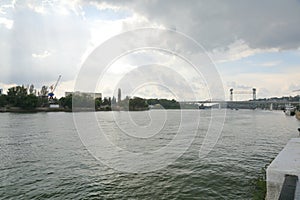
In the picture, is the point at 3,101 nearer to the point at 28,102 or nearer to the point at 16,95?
the point at 16,95

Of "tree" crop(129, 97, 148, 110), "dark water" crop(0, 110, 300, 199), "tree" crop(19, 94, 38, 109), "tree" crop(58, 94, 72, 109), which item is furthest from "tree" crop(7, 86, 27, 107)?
"dark water" crop(0, 110, 300, 199)

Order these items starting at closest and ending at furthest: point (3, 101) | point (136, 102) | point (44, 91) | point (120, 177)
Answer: point (120, 177) < point (136, 102) < point (3, 101) < point (44, 91)

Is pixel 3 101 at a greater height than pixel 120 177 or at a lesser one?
greater

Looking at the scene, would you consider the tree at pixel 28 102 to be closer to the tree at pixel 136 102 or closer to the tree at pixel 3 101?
the tree at pixel 3 101

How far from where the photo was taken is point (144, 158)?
15.2 metres

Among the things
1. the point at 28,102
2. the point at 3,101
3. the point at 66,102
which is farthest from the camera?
the point at 66,102

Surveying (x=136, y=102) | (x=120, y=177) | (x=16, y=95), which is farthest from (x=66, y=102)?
(x=120, y=177)

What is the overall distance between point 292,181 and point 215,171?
880 cm

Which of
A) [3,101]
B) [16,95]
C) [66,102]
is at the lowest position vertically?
[66,102]

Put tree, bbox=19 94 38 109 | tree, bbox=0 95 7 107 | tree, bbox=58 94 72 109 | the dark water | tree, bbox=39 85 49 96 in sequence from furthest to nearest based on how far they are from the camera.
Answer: tree, bbox=39 85 49 96
tree, bbox=58 94 72 109
tree, bbox=0 95 7 107
tree, bbox=19 94 38 109
the dark water

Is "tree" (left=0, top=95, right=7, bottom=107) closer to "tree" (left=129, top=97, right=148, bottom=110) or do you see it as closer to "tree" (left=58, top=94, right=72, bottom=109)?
"tree" (left=58, top=94, right=72, bottom=109)

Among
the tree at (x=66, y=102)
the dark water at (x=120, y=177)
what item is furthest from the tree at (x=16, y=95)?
the dark water at (x=120, y=177)

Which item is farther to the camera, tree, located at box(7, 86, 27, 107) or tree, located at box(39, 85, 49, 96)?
tree, located at box(39, 85, 49, 96)

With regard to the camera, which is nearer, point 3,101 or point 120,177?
point 120,177
